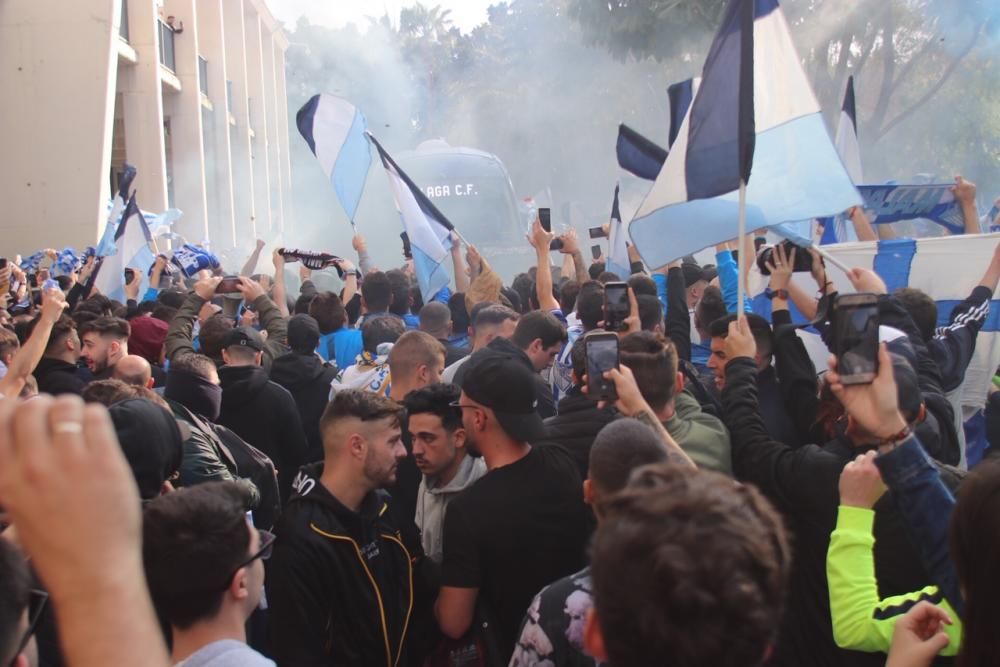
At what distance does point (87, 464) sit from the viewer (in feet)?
3.72

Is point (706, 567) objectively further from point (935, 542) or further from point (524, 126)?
point (524, 126)

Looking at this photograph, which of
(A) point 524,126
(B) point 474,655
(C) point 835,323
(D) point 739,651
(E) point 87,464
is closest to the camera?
(E) point 87,464

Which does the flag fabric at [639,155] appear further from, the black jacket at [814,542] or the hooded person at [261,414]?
the black jacket at [814,542]

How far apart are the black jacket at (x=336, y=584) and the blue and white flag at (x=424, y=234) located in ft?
15.1

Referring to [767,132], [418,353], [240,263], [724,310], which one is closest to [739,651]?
[418,353]

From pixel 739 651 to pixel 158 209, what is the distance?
1887 cm

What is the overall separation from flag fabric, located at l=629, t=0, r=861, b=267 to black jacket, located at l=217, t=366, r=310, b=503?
2.29 metres

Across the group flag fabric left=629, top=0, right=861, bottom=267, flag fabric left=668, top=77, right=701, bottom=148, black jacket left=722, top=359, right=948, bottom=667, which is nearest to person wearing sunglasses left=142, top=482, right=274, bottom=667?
black jacket left=722, top=359, right=948, bottom=667

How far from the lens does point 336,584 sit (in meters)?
3.13

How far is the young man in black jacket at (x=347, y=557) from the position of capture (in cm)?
305

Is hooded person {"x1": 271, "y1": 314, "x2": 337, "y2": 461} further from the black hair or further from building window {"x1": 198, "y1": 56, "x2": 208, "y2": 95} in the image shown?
building window {"x1": 198, "y1": 56, "x2": 208, "y2": 95}

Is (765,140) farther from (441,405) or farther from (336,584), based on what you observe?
(336,584)

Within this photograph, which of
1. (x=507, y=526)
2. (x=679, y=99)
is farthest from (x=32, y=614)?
(x=679, y=99)

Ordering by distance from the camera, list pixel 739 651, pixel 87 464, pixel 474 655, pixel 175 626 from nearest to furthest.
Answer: pixel 87 464 < pixel 739 651 < pixel 175 626 < pixel 474 655
